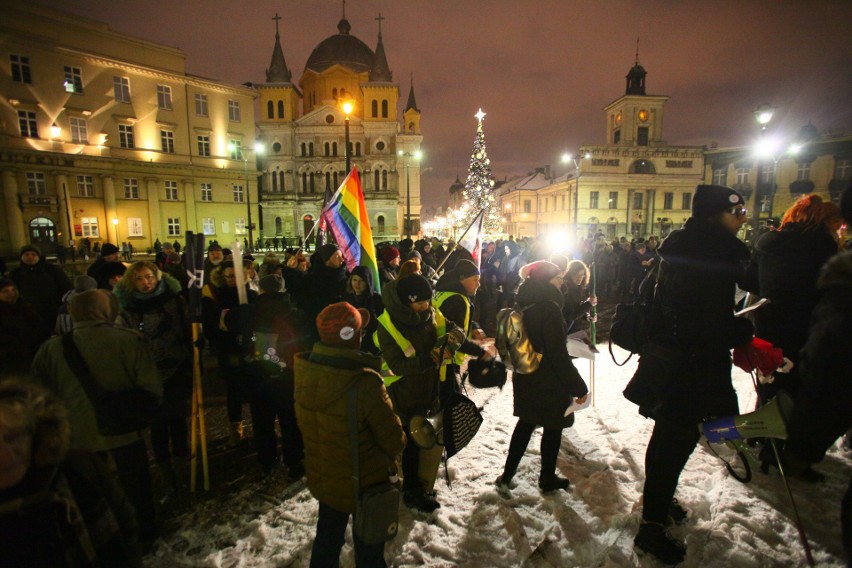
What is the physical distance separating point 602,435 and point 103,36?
47624 mm

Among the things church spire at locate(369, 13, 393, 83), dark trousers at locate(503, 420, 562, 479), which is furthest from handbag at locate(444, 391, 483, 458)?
church spire at locate(369, 13, 393, 83)

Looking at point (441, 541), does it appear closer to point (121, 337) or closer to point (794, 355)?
point (121, 337)

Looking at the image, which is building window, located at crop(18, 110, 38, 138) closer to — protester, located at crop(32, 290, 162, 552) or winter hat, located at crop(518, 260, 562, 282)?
protester, located at crop(32, 290, 162, 552)

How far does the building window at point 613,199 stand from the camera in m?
60.8

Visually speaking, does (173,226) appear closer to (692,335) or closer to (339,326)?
(339,326)

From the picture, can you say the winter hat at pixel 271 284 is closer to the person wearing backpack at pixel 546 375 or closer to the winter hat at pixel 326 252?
the winter hat at pixel 326 252

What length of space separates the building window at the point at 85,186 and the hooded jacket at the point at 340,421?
42.9 m

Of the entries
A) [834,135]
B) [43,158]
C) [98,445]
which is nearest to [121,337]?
[98,445]

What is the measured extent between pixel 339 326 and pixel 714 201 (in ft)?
8.45

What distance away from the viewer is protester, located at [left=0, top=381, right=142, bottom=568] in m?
1.31

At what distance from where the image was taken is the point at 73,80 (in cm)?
3362

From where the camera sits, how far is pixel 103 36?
34906 millimetres

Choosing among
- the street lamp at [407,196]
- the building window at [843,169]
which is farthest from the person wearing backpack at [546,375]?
the building window at [843,169]

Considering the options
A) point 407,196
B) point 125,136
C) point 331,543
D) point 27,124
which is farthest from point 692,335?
point 125,136
